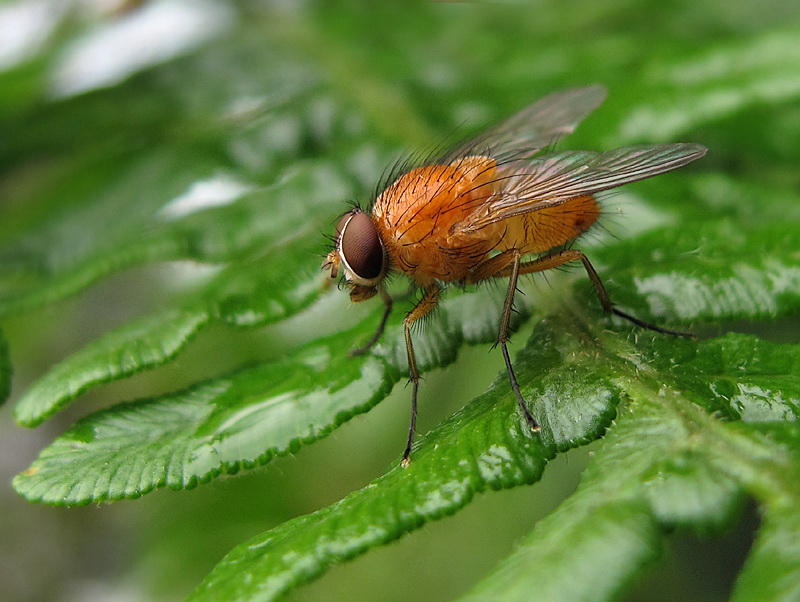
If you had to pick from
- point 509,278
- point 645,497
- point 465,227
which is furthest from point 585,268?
point 645,497

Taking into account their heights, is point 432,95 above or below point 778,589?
above

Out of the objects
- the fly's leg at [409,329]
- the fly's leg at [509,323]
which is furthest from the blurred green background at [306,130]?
the fly's leg at [509,323]

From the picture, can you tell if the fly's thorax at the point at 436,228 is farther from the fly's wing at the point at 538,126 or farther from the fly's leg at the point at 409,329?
the fly's wing at the point at 538,126

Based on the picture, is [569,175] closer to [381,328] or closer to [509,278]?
[509,278]

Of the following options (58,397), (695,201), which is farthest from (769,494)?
(58,397)

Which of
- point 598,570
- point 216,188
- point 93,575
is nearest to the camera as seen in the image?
point 598,570

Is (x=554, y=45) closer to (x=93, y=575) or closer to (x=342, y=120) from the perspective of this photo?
(x=342, y=120)

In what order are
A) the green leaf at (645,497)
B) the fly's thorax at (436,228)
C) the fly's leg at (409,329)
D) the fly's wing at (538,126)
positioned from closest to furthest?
the green leaf at (645,497), the fly's leg at (409,329), the fly's thorax at (436,228), the fly's wing at (538,126)
